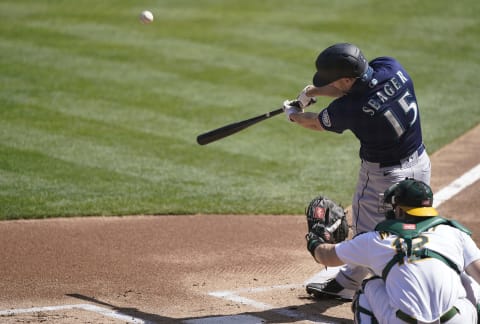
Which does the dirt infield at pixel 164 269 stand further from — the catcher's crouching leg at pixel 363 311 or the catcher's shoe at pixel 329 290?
the catcher's crouching leg at pixel 363 311

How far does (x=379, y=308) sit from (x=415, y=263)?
0.38 meters

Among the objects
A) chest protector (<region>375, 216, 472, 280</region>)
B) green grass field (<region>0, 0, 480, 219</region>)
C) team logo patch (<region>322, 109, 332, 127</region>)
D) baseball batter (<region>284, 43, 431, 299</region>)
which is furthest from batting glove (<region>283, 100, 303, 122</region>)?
green grass field (<region>0, 0, 480, 219</region>)

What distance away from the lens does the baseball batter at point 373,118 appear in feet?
17.7

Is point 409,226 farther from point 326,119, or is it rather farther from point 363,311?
point 326,119

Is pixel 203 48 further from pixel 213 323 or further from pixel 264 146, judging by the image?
pixel 213 323

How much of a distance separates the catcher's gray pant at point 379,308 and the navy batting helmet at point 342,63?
155 centimetres

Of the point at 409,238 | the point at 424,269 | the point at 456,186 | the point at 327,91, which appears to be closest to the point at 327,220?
the point at 409,238

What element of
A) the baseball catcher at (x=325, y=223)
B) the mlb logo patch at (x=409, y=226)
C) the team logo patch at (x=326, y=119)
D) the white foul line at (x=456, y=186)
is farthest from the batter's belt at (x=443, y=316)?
the white foul line at (x=456, y=186)

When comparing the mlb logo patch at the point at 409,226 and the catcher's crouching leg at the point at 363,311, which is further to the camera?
the catcher's crouching leg at the point at 363,311

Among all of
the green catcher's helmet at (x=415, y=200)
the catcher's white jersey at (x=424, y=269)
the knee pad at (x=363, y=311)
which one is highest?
the green catcher's helmet at (x=415, y=200)

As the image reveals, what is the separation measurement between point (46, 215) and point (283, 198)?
8.95ft

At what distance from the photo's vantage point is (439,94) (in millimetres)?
13109

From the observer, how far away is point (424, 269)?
4.26 metres

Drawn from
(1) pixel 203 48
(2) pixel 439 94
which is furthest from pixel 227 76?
(2) pixel 439 94
